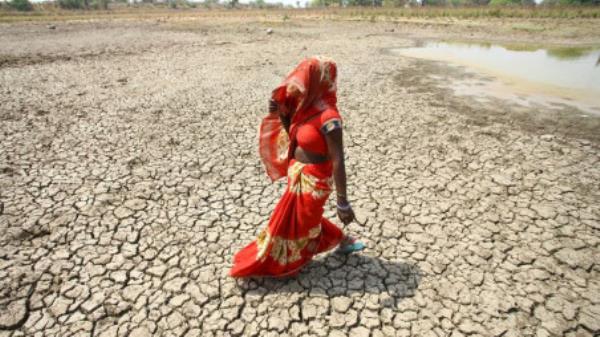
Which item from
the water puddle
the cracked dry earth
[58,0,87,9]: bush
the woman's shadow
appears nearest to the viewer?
the cracked dry earth

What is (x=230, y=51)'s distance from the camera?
12719 millimetres

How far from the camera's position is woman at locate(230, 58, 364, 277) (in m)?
1.97

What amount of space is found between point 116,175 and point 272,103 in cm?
297

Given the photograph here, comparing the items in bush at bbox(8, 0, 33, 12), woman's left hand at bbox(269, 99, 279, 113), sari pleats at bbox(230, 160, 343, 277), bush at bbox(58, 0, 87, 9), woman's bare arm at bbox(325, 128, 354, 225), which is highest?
bush at bbox(58, 0, 87, 9)

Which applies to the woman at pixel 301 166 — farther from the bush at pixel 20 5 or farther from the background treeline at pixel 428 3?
the bush at pixel 20 5

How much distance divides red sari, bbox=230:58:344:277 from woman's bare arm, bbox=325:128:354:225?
0.08 meters

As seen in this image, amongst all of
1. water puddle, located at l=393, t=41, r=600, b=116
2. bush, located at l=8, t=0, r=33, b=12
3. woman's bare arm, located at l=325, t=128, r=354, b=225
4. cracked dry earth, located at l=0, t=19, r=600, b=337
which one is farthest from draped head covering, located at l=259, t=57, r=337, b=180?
bush, located at l=8, t=0, r=33, b=12

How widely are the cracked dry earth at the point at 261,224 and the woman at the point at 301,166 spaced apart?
0.94ft

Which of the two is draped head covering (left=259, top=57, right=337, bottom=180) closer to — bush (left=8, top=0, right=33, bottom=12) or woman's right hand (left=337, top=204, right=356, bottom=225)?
woman's right hand (left=337, top=204, right=356, bottom=225)

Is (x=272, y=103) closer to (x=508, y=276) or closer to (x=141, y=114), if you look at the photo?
(x=508, y=276)

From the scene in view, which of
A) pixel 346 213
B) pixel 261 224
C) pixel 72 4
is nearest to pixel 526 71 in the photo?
pixel 261 224

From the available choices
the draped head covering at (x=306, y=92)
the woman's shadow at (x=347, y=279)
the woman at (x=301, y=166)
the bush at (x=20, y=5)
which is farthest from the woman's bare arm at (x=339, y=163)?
the bush at (x=20, y=5)

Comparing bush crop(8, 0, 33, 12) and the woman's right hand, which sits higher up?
bush crop(8, 0, 33, 12)

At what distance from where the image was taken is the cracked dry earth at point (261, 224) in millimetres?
2365
